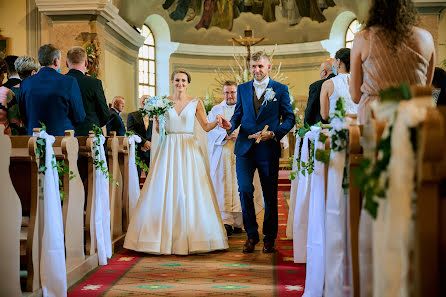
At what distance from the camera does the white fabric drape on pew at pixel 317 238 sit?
364 cm

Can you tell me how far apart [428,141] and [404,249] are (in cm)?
41

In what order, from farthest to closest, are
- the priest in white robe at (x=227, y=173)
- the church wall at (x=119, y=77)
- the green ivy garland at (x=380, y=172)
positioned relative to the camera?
the church wall at (x=119, y=77) < the priest in white robe at (x=227, y=173) < the green ivy garland at (x=380, y=172)

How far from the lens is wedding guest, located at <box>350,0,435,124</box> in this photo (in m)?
3.15

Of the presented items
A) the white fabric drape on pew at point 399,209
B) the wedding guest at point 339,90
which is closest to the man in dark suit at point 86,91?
the wedding guest at point 339,90

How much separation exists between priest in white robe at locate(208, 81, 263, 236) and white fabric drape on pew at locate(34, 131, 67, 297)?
3.16m

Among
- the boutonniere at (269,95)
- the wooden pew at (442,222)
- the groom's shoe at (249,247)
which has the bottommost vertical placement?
the groom's shoe at (249,247)

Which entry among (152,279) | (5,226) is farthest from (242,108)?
(5,226)

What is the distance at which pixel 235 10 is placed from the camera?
58.7 ft

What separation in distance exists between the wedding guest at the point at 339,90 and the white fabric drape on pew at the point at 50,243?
2218mm

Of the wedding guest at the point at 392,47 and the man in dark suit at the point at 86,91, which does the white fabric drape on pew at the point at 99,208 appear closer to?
the man in dark suit at the point at 86,91

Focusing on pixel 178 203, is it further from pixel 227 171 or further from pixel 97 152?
pixel 227 171

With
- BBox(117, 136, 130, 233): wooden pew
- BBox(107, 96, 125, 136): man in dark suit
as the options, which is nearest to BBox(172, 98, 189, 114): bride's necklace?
BBox(117, 136, 130, 233): wooden pew

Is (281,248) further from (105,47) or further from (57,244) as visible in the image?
(105,47)

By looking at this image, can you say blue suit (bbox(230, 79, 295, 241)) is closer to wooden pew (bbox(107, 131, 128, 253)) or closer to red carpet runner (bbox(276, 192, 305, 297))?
red carpet runner (bbox(276, 192, 305, 297))
